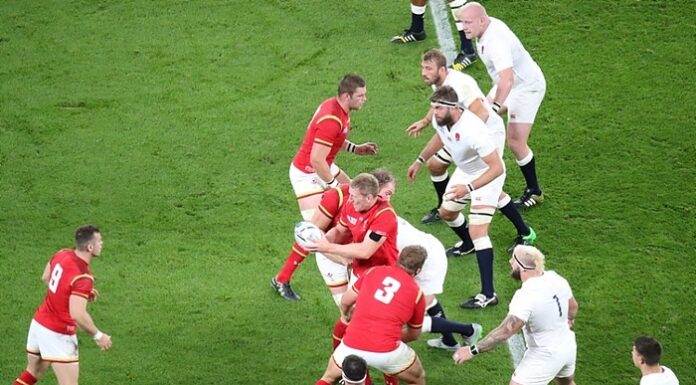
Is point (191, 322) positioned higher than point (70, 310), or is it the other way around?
point (70, 310)

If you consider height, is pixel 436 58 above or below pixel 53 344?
above

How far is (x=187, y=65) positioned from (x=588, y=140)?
4.75m

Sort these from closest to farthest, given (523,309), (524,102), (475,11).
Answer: (523,309) < (475,11) < (524,102)

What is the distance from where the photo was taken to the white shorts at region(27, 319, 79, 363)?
346 inches

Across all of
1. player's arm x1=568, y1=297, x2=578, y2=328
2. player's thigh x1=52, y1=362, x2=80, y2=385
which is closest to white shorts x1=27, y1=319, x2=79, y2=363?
player's thigh x1=52, y1=362, x2=80, y2=385

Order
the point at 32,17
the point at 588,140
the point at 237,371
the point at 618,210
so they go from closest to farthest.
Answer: the point at 237,371 → the point at 618,210 → the point at 588,140 → the point at 32,17

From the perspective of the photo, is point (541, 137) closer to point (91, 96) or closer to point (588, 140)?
point (588, 140)

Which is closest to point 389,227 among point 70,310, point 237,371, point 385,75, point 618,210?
point 237,371

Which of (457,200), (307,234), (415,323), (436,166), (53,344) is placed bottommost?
(436,166)

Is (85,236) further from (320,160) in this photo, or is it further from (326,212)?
(320,160)

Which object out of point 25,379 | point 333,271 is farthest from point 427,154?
point 25,379

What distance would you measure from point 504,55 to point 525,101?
585 millimetres

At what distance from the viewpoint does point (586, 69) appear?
523 inches

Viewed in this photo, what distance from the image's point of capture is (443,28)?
14.1m
